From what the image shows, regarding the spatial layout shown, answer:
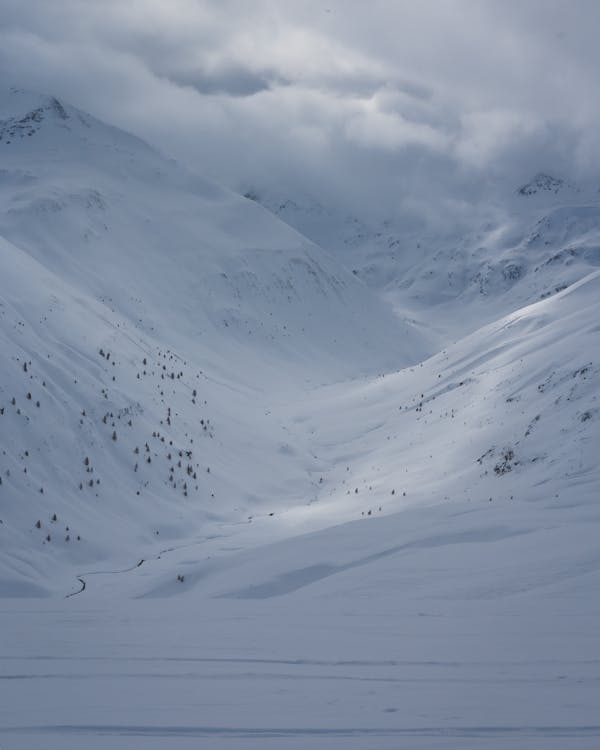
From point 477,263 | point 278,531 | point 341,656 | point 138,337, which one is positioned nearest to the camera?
point 341,656

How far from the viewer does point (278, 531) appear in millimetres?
15664

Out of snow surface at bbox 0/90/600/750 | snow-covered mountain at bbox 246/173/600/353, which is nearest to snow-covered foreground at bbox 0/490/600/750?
snow surface at bbox 0/90/600/750

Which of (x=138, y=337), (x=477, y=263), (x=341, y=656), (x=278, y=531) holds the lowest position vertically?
(x=341, y=656)

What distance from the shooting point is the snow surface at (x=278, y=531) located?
17.6 feet

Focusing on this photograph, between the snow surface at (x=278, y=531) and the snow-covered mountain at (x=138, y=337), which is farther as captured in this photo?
the snow-covered mountain at (x=138, y=337)

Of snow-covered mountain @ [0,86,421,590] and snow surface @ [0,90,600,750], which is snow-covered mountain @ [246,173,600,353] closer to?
snow-covered mountain @ [0,86,421,590]

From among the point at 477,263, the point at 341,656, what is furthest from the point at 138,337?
the point at 477,263

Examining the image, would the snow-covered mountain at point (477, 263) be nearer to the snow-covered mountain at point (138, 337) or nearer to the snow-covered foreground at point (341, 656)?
the snow-covered mountain at point (138, 337)

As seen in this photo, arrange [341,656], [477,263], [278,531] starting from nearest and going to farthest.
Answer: [341,656], [278,531], [477,263]

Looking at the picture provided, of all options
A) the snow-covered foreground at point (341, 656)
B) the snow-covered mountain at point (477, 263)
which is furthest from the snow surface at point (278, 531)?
the snow-covered mountain at point (477, 263)

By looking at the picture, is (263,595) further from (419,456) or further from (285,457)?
(285,457)

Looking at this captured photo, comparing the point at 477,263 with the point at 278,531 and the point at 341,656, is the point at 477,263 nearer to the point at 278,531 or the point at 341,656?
the point at 278,531

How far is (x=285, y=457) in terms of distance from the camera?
24.1 metres

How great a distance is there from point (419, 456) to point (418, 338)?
4712 centimetres
